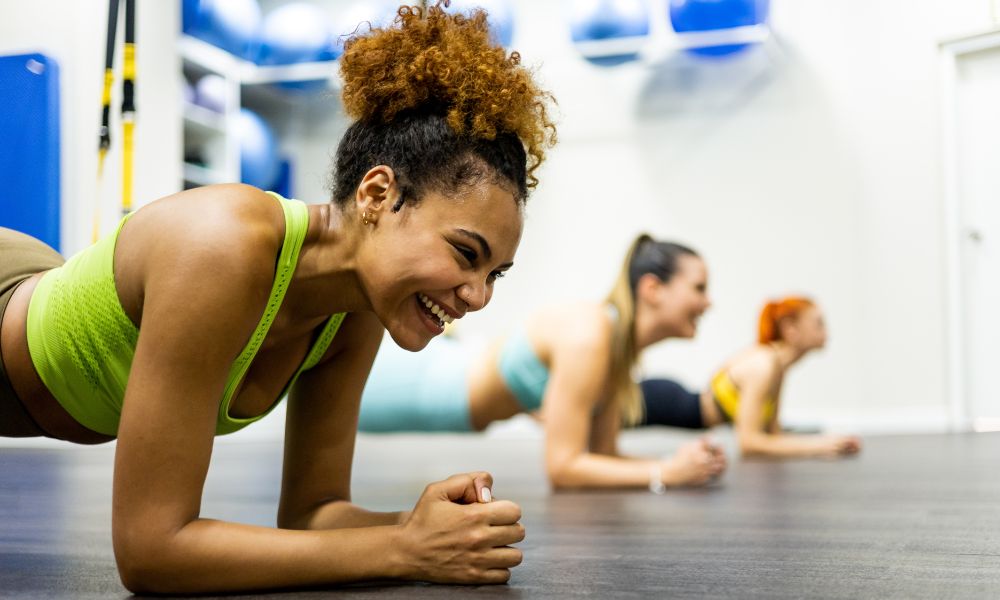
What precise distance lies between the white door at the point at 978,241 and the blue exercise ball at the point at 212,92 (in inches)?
148

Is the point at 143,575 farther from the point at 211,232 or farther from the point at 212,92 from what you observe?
the point at 212,92

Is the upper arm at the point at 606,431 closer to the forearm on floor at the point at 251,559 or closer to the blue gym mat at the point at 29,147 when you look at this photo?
the forearm on floor at the point at 251,559

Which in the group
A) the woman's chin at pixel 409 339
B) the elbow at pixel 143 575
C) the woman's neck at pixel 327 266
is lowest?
the elbow at pixel 143 575

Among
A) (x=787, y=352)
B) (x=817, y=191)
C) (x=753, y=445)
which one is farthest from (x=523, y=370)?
(x=817, y=191)

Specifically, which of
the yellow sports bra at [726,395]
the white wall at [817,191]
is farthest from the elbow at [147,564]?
the white wall at [817,191]

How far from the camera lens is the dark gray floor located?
1093 mm

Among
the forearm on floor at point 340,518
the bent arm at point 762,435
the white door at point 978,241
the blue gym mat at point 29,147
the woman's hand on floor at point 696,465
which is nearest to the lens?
the forearm on floor at point 340,518

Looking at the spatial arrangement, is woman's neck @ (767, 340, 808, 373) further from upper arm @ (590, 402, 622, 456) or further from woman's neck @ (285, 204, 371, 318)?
woman's neck @ (285, 204, 371, 318)

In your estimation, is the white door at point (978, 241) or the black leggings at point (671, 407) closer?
the black leggings at point (671, 407)

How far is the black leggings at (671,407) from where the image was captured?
4.10 m

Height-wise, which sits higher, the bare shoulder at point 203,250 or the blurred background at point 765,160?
the blurred background at point 765,160

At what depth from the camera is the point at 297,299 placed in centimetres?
113

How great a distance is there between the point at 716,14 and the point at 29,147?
3.24 m

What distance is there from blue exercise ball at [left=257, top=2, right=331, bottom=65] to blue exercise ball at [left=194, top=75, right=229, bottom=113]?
9.7 inches
